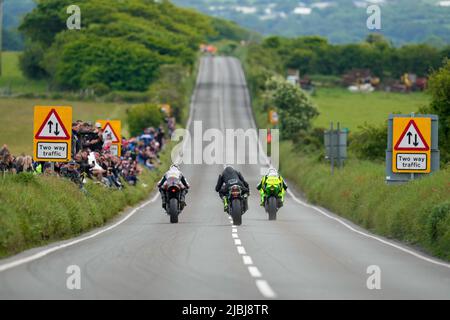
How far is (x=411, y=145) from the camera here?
103ft

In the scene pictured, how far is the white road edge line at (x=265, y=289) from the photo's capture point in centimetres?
1388

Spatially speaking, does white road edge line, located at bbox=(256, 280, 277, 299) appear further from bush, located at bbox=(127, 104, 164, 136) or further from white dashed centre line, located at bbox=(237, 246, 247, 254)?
bush, located at bbox=(127, 104, 164, 136)

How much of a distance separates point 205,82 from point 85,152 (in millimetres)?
A: 111724

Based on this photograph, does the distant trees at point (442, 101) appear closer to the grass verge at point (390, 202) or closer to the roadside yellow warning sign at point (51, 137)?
the grass verge at point (390, 202)

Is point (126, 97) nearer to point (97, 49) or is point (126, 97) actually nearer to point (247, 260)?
point (97, 49)

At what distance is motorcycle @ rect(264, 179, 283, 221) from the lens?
34094mm

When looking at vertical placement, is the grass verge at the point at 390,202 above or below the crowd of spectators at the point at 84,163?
below

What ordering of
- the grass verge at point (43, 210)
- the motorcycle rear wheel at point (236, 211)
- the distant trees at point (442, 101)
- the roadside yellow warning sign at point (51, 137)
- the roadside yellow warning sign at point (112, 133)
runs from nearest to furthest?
1. the grass verge at point (43, 210)
2. the roadside yellow warning sign at point (51, 137)
3. the motorcycle rear wheel at point (236, 211)
4. the roadside yellow warning sign at point (112, 133)
5. the distant trees at point (442, 101)

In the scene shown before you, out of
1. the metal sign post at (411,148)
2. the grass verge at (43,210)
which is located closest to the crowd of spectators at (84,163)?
the grass verge at (43,210)

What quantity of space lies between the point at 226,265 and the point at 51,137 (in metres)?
11.5

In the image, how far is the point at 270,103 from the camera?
102062 mm

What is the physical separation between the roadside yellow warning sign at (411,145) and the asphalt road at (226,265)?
224 cm

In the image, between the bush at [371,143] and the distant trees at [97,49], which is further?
the distant trees at [97,49]

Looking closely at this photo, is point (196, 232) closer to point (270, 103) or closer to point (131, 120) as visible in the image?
point (131, 120)
